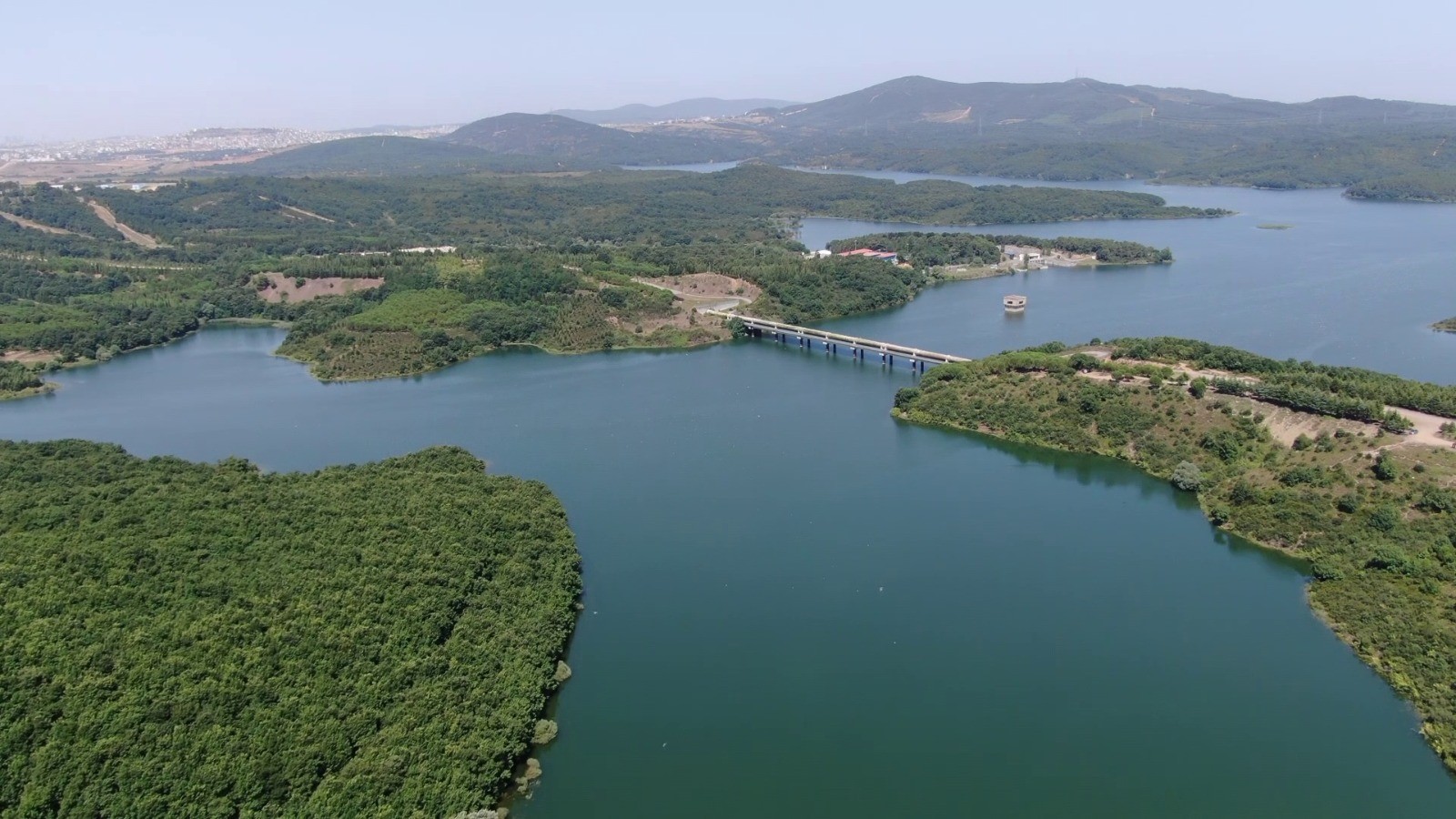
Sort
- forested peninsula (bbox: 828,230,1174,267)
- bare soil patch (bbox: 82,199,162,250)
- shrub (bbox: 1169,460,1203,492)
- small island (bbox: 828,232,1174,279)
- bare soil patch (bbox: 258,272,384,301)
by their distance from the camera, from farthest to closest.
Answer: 1. bare soil patch (bbox: 82,199,162,250)
2. forested peninsula (bbox: 828,230,1174,267)
3. small island (bbox: 828,232,1174,279)
4. bare soil patch (bbox: 258,272,384,301)
5. shrub (bbox: 1169,460,1203,492)

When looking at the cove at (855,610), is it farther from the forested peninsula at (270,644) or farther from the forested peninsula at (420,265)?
the forested peninsula at (420,265)

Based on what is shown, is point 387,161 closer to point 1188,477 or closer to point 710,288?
point 710,288

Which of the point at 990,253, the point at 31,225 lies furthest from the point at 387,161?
the point at 990,253

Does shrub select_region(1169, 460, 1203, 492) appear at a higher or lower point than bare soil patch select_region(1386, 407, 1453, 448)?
lower

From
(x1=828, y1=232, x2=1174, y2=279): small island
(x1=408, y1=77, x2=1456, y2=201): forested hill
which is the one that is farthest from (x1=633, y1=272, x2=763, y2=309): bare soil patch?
(x1=408, y1=77, x2=1456, y2=201): forested hill

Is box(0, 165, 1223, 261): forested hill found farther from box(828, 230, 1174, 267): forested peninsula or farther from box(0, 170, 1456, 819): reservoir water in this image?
box(0, 170, 1456, 819): reservoir water

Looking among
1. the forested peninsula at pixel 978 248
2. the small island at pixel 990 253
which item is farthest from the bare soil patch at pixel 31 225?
the forested peninsula at pixel 978 248

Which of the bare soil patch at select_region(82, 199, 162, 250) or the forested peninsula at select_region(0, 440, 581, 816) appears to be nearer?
the forested peninsula at select_region(0, 440, 581, 816)
